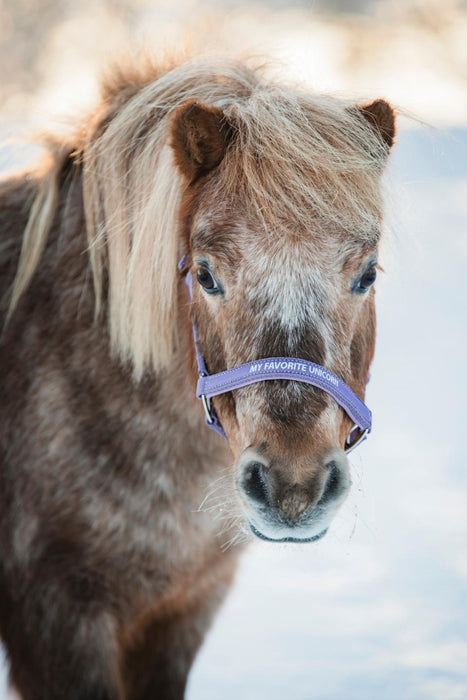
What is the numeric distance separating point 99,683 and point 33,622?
1.11 ft

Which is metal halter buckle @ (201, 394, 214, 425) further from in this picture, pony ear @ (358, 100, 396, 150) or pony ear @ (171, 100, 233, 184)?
pony ear @ (358, 100, 396, 150)

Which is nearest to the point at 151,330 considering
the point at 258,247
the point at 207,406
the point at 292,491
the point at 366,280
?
the point at 207,406

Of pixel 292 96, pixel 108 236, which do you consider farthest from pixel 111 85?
pixel 292 96

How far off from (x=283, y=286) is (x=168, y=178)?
27.4 inches

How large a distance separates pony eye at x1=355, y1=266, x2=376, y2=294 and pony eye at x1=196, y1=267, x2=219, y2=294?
44 cm

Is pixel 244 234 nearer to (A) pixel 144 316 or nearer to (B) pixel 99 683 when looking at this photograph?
(A) pixel 144 316

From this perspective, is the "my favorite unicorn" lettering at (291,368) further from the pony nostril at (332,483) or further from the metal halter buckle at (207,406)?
the metal halter buckle at (207,406)

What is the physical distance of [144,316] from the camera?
2.81 meters

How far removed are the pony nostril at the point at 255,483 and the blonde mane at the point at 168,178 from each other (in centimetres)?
70

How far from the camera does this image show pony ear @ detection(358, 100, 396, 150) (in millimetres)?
2572

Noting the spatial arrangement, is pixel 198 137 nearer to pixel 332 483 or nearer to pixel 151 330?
pixel 151 330

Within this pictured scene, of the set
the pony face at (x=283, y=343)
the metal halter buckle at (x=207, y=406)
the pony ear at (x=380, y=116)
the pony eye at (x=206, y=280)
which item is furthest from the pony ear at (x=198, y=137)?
the metal halter buckle at (x=207, y=406)

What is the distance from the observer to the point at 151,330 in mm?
2848

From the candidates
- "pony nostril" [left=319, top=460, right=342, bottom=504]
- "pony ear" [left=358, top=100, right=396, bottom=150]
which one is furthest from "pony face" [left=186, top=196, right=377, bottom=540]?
"pony ear" [left=358, top=100, right=396, bottom=150]
